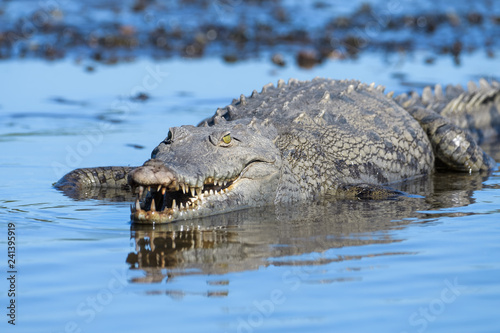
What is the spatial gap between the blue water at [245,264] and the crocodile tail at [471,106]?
2.31 ft

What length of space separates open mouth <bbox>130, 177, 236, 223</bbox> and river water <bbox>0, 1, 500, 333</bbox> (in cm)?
9

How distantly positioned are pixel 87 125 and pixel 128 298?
593 centimetres

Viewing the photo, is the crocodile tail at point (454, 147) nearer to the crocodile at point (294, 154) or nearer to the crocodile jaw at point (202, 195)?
the crocodile at point (294, 154)

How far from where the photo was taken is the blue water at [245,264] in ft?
13.4

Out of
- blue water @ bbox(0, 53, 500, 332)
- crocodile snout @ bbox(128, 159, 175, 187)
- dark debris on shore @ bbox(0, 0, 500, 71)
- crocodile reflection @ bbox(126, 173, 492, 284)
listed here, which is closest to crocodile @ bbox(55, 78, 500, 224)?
crocodile snout @ bbox(128, 159, 175, 187)

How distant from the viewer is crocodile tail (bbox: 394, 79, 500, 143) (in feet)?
30.2

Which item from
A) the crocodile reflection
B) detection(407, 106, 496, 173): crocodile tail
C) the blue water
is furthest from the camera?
detection(407, 106, 496, 173): crocodile tail

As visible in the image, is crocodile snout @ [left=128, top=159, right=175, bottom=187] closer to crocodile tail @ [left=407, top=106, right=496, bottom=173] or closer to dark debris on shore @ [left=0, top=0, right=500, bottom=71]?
crocodile tail @ [left=407, top=106, right=496, bottom=173]

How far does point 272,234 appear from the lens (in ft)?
18.8

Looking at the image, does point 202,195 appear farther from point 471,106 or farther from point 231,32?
point 231,32

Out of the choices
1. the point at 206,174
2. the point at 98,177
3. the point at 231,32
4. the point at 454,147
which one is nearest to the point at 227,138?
the point at 206,174

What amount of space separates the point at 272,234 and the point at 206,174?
2.22ft

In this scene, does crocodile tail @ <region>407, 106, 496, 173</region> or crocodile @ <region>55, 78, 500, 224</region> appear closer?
crocodile @ <region>55, 78, 500, 224</region>

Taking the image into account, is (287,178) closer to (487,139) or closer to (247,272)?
(247,272)
